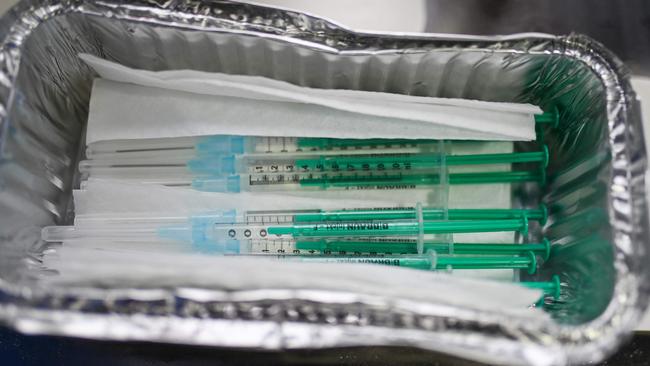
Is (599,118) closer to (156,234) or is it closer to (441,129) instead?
(441,129)

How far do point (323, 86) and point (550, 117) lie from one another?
1.29ft

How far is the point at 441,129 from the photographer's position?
95 centimetres

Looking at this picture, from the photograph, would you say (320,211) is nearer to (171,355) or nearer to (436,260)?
(436,260)

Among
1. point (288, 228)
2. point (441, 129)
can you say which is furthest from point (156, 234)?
point (441, 129)

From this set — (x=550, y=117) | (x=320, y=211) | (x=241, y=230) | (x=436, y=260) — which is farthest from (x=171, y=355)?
(x=550, y=117)

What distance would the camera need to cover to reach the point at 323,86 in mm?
993

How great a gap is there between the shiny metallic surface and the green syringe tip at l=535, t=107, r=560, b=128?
12mm

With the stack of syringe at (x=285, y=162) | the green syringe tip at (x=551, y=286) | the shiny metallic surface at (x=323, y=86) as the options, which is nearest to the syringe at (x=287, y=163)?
the stack of syringe at (x=285, y=162)

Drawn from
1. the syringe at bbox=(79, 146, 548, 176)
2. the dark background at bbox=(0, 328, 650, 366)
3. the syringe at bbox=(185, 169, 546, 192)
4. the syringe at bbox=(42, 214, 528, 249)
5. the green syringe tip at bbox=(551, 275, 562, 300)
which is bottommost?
the dark background at bbox=(0, 328, 650, 366)

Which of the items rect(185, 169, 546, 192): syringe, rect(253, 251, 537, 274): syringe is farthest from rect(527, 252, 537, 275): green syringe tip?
rect(185, 169, 546, 192): syringe

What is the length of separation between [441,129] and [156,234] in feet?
1.63

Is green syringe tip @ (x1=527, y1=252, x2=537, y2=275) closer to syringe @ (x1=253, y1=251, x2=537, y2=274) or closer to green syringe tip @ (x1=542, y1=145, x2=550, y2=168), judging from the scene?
syringe @ (x1=253, y1=251, x2=537, y2=274)

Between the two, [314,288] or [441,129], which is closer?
[314,288]

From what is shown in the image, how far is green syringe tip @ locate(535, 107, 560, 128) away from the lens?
0.98 meters
